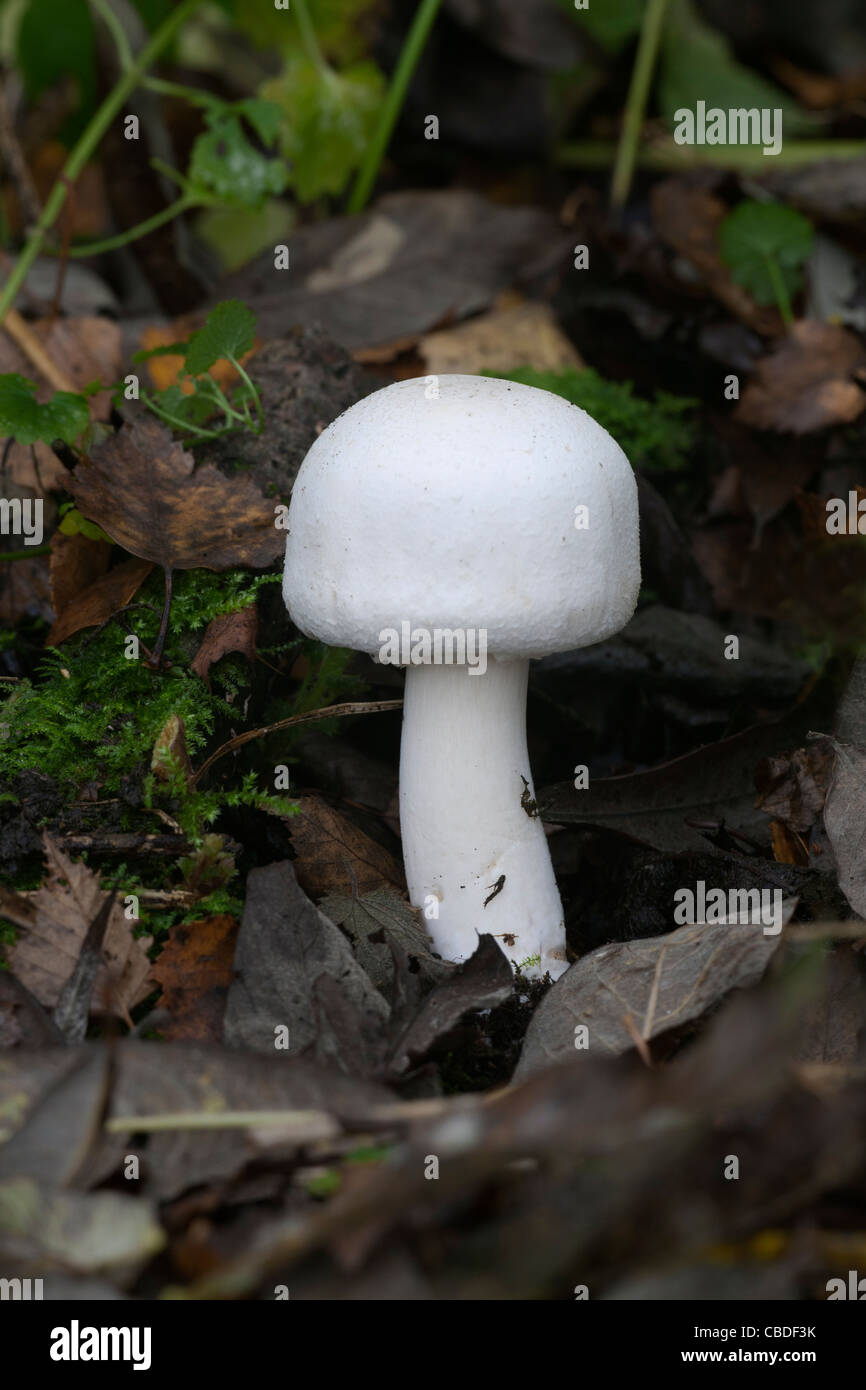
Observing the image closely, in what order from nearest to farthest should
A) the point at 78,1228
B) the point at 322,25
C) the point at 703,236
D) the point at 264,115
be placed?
the point at 78,1228 < the point at 264,115 < the point at 703,236 < the point at 322,25

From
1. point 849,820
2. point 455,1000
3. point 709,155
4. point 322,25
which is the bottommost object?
point 455,1000

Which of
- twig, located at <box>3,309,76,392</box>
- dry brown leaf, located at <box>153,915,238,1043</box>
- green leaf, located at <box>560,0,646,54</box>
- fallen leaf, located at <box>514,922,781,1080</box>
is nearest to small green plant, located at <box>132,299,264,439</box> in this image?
twig, located at <box>3,309,76,392</box>

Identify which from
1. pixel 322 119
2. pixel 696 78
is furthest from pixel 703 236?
pixel 696 78

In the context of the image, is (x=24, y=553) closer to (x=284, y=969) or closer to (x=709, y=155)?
(x=284, y=969)

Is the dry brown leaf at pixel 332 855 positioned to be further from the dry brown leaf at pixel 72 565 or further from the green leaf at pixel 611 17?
the green leaf at pixel 611 17

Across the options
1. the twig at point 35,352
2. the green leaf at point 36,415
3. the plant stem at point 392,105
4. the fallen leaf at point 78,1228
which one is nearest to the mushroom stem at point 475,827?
the green leaf at point 36,415

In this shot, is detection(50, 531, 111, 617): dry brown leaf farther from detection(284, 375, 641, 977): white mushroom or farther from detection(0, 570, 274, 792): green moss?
detection(284, 375, 641, 977): white mushroom
